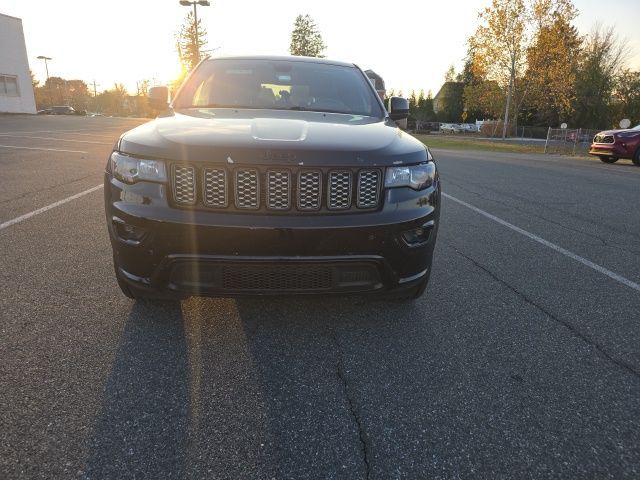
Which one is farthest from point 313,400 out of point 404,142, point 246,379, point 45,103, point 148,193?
point 45,103

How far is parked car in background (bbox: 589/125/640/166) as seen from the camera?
49.1ft

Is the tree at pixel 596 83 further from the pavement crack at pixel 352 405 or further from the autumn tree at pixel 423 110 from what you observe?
the pavement crack at pixel 352 405

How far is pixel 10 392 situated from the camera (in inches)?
79.0

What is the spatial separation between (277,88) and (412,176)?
1691 millimetres

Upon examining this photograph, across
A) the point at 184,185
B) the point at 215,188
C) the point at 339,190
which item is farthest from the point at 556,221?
the point at 184,185

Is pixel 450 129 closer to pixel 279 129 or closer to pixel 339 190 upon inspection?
pixel 279 129

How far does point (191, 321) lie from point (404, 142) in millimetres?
1639

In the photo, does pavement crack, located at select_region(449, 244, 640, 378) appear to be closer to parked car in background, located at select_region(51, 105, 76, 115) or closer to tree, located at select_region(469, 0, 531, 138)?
tree, located at select_region(469, 0, 531, 138)

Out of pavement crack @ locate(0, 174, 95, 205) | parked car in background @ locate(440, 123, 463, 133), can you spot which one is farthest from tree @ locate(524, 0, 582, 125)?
pavement crack @ locate(0, 174, 95, 205)

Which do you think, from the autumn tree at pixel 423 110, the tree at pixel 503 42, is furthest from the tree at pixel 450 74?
the tree at pixel 503 42

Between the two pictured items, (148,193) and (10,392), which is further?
(148,193)

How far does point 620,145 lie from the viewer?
596 inches

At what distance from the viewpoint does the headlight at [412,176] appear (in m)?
2.41

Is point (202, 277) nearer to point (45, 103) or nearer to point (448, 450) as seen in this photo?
point (448, 450)
